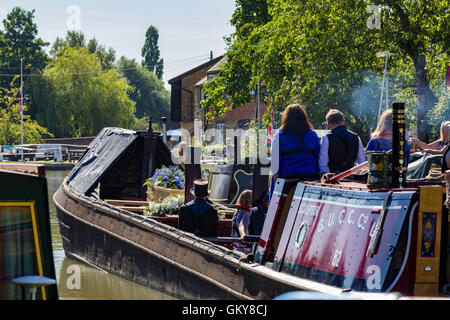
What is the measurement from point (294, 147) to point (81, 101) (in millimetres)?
60503

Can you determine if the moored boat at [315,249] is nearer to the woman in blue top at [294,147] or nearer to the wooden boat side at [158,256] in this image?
the wooden boat side at [158,256]

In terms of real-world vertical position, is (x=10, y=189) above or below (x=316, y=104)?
below

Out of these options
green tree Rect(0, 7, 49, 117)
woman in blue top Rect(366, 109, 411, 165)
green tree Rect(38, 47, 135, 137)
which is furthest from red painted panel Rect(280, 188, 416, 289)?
green tree Rect(0, 7, 49, 117)

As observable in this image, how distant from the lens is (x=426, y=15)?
26547 mm

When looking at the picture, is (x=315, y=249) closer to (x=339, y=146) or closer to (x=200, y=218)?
(x=339, y=146)

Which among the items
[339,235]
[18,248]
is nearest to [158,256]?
[339,235]

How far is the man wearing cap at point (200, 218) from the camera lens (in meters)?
11.2

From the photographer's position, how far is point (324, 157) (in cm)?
865

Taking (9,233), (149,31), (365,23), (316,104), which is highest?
(149,31)

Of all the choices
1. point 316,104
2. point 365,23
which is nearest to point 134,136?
point 365,23

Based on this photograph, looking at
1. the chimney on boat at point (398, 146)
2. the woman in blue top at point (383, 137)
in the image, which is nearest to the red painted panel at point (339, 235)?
the chimney on boat at point (398, 146)

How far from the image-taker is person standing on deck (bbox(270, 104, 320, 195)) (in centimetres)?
829

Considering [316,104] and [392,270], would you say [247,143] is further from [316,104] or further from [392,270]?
[392,270]
